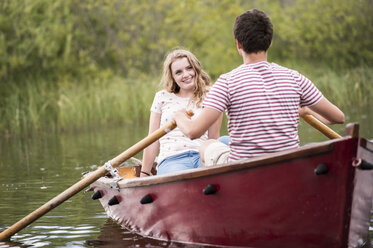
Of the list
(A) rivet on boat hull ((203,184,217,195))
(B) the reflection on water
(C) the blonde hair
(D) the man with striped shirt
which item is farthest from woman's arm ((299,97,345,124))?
(C) the blonde hair

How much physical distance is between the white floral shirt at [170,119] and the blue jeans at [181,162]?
43mm

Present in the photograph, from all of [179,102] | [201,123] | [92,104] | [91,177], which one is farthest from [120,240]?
[92,104]

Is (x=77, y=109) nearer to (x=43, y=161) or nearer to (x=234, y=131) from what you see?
(x=43, y=161)

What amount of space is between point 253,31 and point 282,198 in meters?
1.02

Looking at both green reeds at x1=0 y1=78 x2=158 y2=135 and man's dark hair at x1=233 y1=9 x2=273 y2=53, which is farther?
green reeds at x1=0 y1=78 x2=158 y2=135

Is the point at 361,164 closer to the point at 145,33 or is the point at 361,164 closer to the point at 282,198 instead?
the point at 282,198

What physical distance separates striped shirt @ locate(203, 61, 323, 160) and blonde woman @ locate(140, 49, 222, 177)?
139 centimetres

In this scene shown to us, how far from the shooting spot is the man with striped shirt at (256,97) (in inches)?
158

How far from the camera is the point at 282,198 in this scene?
4059 millimetres

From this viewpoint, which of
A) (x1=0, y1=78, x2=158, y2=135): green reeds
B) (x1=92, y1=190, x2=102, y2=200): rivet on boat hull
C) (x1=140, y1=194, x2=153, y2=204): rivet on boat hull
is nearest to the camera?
(x1=140, y1=194, x2=153, y2=204): rivet on boat hull

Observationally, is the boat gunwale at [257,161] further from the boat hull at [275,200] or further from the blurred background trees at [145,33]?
the blurred background trees at [145,33]

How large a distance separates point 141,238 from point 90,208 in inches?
65.9

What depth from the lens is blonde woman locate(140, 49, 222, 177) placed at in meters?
5.56

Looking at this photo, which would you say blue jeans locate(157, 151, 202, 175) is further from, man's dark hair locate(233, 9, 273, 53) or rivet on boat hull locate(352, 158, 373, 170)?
rivet on boat hull locate(352, 158, 373, 170)
